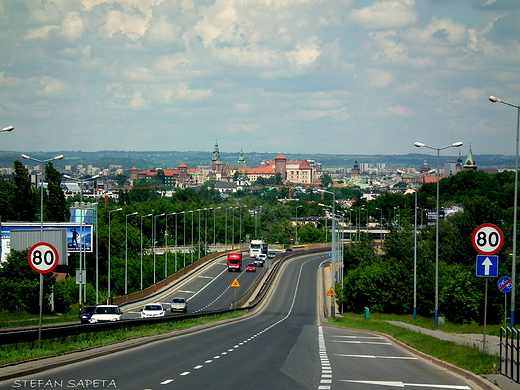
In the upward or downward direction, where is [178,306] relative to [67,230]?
downward

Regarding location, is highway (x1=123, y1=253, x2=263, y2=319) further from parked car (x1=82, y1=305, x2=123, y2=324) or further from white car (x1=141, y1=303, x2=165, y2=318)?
parked car (x1=82, y1=305, x2=123, y2=324)

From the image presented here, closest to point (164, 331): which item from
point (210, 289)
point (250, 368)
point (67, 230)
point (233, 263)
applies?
point (250, 368)

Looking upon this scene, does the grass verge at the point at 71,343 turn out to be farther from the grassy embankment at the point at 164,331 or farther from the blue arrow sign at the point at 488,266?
the blue arrow sign at the point at 488,266

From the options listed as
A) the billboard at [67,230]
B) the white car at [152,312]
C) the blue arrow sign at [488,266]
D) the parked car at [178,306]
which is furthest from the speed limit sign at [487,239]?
the billboard at [67,230]

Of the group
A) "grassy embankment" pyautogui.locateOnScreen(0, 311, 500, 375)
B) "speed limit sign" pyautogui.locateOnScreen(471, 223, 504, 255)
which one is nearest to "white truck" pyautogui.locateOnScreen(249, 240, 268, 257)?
"grassy embankment" pyautogui.locateOnScreen(0, 311, 500, 375)

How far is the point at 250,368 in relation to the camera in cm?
1964

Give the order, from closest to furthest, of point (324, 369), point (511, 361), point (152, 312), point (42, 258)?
point (511, 361) → point (324, 369) → point (42, 258) → point (152, 312)

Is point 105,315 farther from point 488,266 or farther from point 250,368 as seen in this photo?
point 488,266

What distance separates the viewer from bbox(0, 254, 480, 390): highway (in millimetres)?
16391

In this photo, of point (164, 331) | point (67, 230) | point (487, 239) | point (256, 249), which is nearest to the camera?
point (487, 239)

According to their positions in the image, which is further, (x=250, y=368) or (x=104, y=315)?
(x=104, y=315)

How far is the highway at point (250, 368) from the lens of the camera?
16391mm

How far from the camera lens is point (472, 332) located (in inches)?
1395

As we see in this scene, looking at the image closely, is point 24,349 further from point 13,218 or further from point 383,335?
point 13,218
